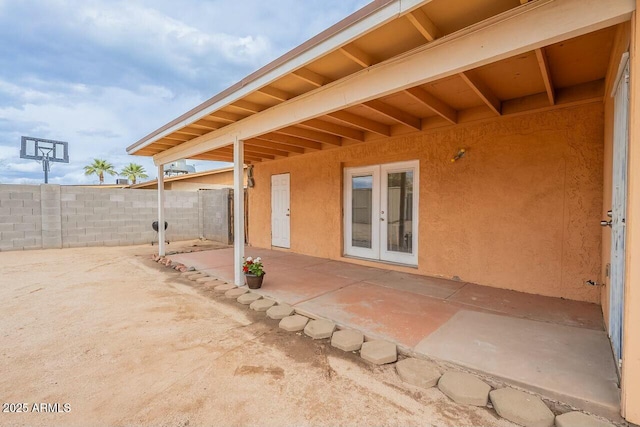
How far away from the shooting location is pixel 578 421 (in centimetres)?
156

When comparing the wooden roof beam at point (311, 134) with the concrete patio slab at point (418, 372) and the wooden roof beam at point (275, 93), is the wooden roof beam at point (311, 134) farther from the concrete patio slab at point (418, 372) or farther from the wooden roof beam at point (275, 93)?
the concrete patio slab at point (418, 372)

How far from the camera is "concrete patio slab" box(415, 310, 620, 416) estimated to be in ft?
5.87

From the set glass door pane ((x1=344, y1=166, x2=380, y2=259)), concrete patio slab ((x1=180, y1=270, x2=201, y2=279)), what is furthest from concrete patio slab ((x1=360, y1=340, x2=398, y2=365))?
concrete patio slab ((x1=180, y1=270, x2=201, y2=279))

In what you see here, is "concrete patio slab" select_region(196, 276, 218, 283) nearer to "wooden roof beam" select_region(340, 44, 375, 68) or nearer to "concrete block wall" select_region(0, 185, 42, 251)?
"wooden roof beam" select_region(340, 44, 375, 68)

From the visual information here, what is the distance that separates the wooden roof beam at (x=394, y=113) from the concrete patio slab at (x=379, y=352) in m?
2.75

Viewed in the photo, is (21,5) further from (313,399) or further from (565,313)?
(565,313)

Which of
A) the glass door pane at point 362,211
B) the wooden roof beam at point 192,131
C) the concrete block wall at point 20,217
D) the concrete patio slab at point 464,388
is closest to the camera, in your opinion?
the concrete patio slab at point 464,388

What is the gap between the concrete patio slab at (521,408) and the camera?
159cm

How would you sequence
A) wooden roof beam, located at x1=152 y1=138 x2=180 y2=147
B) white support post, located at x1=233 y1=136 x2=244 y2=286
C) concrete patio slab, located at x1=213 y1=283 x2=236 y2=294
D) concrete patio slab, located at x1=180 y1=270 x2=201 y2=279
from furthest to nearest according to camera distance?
1. wooden roof beam, located at x1=152 y1=138 x2=180 y2=147
2. concrete patio slab, located at x1=180 y1=270 x2=201 y2=279
3. white support post, located at x1=233 y1=136 x2=244 y2=286
4. concrete patio slab, located at x1=213 y1=283 x2=236 y2=294

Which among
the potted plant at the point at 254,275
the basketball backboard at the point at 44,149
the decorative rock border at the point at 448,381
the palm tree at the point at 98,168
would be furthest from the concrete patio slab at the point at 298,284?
the palm tree at the point at 98,168

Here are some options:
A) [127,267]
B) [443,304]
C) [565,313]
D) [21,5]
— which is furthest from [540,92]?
[21,5]

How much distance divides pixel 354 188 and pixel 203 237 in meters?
6.78

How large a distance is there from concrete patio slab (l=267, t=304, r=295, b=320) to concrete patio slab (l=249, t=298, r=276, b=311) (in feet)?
0.36

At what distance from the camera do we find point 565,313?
3.08 metres
